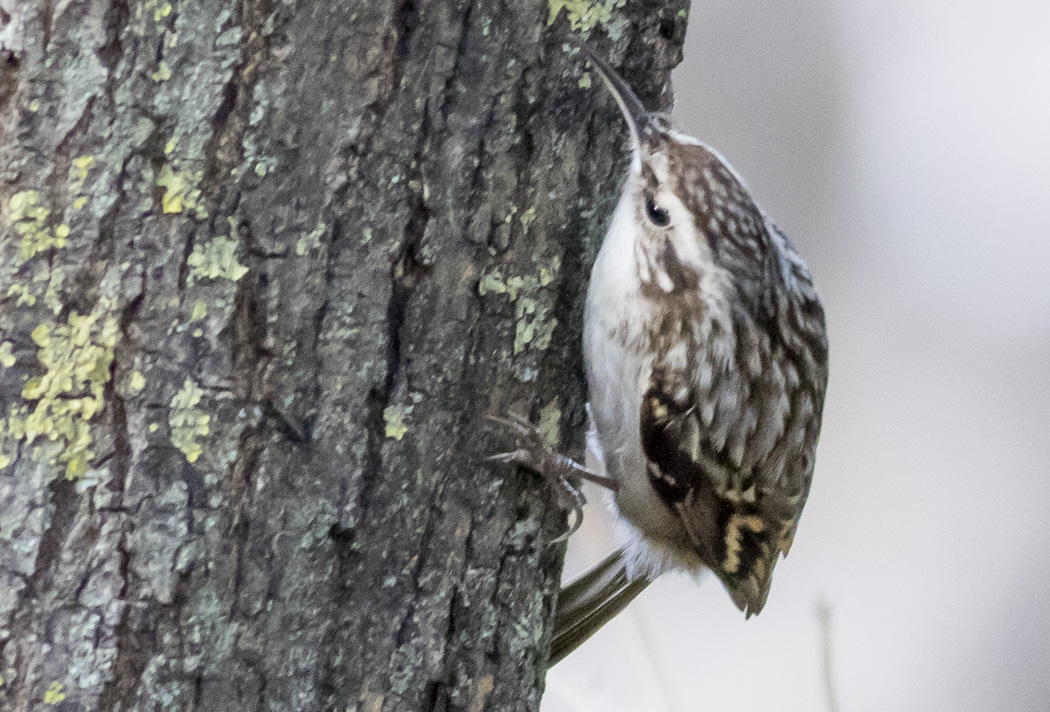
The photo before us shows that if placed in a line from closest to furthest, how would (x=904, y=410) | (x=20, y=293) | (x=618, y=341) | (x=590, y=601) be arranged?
(x=20, y=293)
(x=618, y=341)
(x=590, y=601)
(x=904, y=410)

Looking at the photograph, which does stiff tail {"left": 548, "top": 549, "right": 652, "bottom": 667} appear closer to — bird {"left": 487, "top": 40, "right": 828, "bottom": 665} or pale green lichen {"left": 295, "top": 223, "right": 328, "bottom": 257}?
bird {"left": 487, "top": 40, "right": 828, "bottom": 665}

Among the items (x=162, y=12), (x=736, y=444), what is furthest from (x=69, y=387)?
(x=736, y=444)

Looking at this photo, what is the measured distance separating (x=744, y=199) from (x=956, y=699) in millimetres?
2188

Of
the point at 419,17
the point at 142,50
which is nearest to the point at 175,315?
the point at 142,50

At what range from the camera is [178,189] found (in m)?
0.91

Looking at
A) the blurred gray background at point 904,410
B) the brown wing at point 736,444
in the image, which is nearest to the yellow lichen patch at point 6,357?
the brown wing at point 736,444

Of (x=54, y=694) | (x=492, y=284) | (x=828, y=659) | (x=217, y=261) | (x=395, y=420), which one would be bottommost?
(x=828, y=659)

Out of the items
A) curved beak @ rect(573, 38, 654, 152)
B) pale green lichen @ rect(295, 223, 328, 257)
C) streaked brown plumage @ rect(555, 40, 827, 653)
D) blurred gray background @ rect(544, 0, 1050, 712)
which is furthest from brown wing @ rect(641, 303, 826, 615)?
blurred gray background @ rect(544, 0, 1050, 712)

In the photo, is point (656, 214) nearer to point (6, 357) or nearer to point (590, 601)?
point (590, 601)

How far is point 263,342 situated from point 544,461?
40cm

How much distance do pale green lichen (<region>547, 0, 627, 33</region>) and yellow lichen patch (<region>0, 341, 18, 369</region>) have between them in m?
0.74

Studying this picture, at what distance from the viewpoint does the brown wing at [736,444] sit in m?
1.32

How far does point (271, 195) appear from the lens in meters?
0.94

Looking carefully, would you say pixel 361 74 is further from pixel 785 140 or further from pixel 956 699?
pixel 956 699
